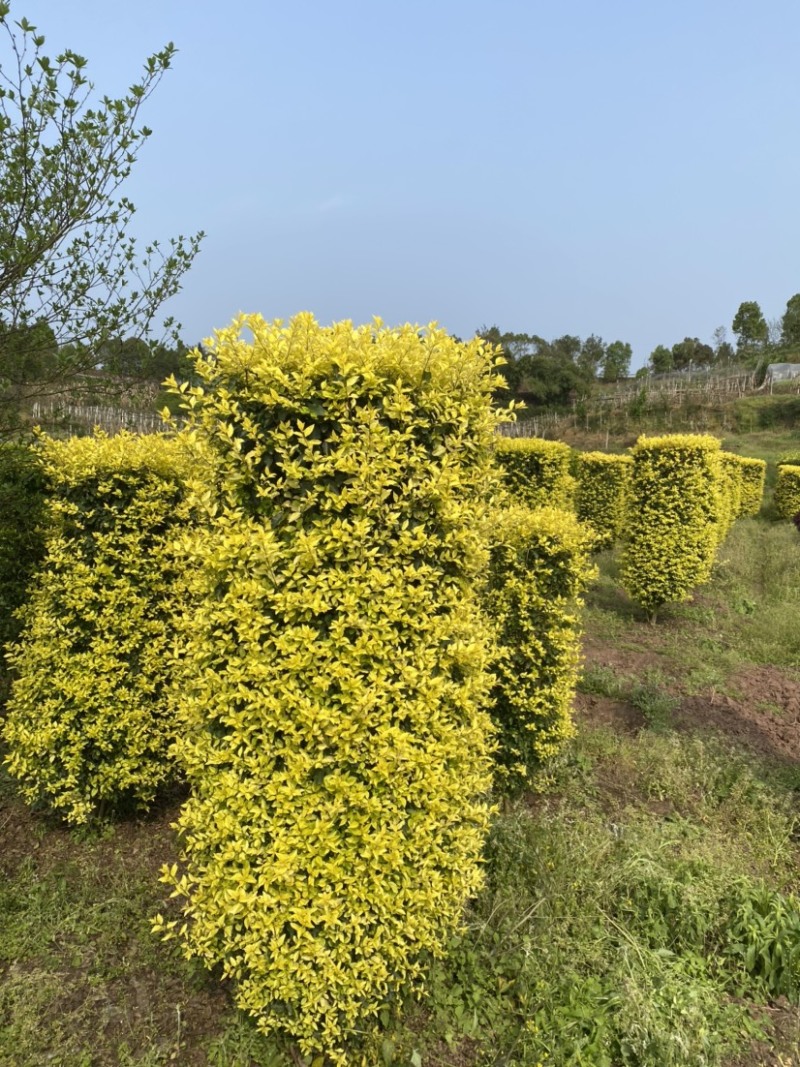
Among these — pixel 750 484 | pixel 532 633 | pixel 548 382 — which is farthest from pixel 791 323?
pixel 532 633

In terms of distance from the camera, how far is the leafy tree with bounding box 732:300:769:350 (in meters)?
55.9

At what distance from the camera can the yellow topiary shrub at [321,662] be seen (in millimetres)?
2209

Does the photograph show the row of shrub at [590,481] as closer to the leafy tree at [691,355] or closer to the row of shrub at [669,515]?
the row of shrub at [669,515]

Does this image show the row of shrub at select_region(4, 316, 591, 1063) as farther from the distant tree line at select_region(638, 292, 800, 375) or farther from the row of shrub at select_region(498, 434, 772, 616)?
the distant tree line at select_region(638, 292, 800, 375)

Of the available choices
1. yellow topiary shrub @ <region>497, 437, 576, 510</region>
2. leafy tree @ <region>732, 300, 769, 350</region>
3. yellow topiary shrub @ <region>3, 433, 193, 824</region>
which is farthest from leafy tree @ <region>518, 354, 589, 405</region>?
yellow topiary shrub @ <region>3, 433, 193, 824</region>

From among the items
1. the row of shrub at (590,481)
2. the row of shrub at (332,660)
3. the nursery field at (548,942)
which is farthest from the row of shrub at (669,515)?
the row of shrub at (332,660)

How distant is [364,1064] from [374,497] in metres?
2.21

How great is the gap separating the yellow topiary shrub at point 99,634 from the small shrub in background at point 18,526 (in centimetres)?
32

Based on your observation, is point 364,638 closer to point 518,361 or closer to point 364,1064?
point 364,1064

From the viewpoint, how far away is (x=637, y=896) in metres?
3.14

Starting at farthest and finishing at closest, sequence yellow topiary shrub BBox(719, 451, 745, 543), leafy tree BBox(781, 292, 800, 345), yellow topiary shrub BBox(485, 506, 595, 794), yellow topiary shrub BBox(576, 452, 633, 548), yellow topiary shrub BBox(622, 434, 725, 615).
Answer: leafy tree BBox(781, 292, 800, 345) < yellow topiary shrub BBox(719, 451, 745, 543) < yellow topiary shrub BBox(576, 452, 633, 548) < yellow topiary shrub BBox(622, 434, 725, 615) < yellow topiary shrub BBox(485, 506, 595, 794)

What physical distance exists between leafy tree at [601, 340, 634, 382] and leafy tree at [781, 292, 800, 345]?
13.9 meters

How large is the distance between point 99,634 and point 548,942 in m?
3.09

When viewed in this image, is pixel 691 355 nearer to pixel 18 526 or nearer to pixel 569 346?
pixel 569 346
